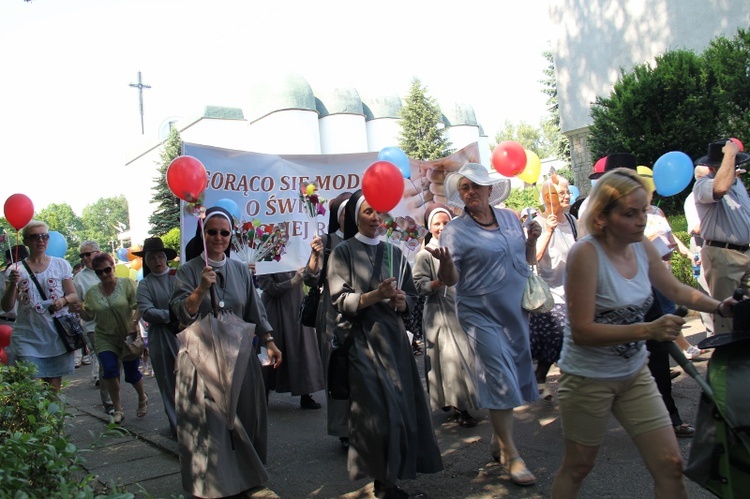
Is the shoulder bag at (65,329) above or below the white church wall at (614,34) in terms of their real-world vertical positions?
below

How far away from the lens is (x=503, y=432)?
4.66 metres

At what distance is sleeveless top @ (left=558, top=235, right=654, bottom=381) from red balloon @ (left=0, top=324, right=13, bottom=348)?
19.1ft

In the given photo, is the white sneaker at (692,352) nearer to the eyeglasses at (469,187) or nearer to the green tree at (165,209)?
the eyeglasses at (469,187)

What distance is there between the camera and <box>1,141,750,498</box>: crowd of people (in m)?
3.16

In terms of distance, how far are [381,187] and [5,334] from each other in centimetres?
454

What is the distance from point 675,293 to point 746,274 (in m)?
3.71

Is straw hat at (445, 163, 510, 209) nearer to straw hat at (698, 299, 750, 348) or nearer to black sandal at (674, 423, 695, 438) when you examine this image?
black sandal at (674, 423, 695, 438)

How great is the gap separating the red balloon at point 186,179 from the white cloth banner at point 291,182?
223 cm

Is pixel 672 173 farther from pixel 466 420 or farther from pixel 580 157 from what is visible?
pixel 580 157

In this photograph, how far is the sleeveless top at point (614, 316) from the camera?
313cm

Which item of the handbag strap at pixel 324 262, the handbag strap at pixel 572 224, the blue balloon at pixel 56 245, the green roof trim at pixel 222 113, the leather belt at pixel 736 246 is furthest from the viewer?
the green roof trim at pixel 222 113

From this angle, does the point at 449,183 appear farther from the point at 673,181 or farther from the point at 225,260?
the point at 673,181

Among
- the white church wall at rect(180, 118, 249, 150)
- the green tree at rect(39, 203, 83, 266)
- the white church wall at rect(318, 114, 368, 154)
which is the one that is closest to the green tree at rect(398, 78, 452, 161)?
the white church wall at rect(318, 114, 368, 154)

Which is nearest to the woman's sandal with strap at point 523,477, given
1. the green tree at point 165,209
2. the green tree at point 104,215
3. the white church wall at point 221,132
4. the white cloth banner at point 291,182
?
the white cloth banner at point 291,182
